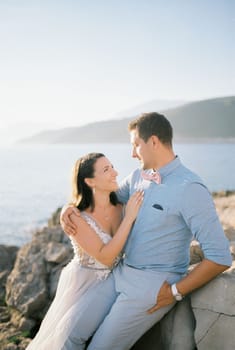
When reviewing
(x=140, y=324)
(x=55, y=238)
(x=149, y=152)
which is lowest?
(x=55, y=238)

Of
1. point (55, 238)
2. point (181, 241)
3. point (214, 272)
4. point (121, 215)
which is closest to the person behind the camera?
point (214, 272)

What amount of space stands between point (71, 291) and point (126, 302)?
584 millimetres

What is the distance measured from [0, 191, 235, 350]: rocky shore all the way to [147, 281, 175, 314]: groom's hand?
0.23 metres

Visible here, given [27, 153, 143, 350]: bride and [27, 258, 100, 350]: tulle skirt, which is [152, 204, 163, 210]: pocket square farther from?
[27, 258, 100, 350]: tulle skirt

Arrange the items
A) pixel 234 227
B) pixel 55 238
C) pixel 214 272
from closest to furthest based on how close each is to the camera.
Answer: pixel 214 272 < pixel 234 227 < pixel 55 238

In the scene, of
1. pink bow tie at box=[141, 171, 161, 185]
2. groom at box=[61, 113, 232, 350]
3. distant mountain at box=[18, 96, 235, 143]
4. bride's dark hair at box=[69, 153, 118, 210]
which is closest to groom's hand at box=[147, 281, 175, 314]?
groom at box=[61, 113, 232, 350]

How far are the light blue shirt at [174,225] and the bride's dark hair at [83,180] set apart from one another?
50 centimetres

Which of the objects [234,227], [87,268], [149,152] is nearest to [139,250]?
[87,268]

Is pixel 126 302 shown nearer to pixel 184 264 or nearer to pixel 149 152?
pixel 184 264

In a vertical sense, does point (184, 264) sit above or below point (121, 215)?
below

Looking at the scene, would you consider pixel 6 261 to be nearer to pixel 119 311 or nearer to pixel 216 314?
pixel 119 311

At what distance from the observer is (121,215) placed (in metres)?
3.93

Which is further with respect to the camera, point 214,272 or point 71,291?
point 71,291

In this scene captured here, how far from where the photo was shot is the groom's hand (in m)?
3.12
